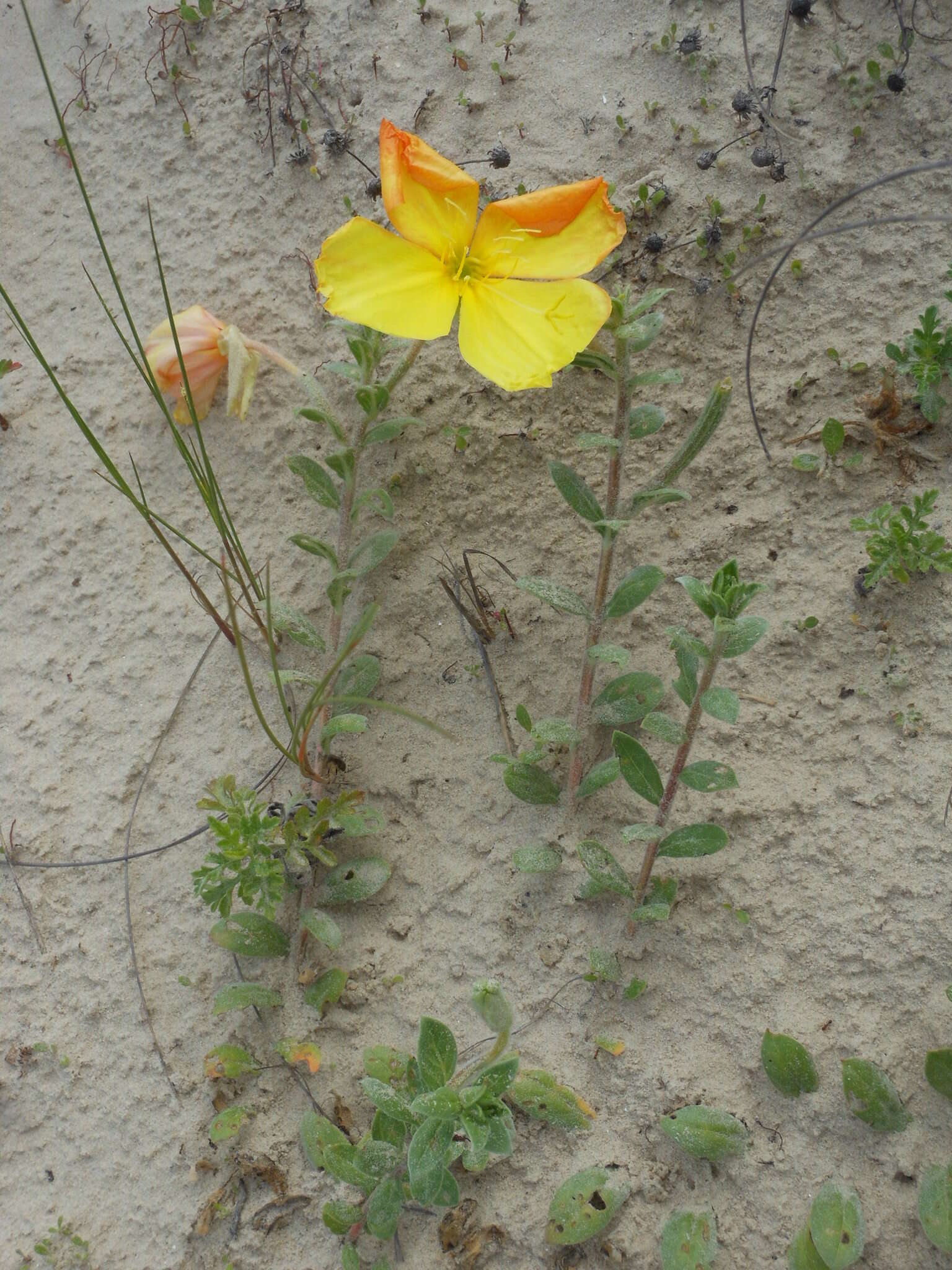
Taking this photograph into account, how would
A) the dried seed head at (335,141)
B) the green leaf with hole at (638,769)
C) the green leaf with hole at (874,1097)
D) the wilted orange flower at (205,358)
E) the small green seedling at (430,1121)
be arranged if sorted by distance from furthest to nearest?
the dried seed head at (335,141), the wilted orange flower at (205,358), the green leaf with hole at (638,769), the green leaf with hole at (874,1097), the small green seedling at (430,1121)

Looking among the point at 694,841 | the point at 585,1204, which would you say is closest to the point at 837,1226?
the point at 585,1204

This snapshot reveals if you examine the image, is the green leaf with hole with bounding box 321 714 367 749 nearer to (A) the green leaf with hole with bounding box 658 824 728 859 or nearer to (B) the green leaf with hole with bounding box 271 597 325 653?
(B) the green leaf with hole with bounding box 271 597 325 653

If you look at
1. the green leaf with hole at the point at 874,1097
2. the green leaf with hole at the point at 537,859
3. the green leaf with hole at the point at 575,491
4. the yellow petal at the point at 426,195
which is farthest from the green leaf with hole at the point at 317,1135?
the yellow petal at the point at 426,195

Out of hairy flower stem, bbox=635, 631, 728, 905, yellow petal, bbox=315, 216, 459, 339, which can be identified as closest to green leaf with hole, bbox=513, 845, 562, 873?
hairy flower stem, bbox=635, 631, 728, 905

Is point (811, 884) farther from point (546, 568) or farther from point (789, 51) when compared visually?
point (789, 51)

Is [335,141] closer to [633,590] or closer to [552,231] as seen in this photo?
[552,231]

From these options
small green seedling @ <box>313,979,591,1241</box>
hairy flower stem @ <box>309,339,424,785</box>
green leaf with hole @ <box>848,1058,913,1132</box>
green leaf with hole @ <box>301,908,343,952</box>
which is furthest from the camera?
hairy flower stem @ <box>309,339,424,785</box>

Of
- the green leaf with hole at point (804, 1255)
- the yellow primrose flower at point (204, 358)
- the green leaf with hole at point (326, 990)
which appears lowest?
the green leaf with hole at point (804, 1255)

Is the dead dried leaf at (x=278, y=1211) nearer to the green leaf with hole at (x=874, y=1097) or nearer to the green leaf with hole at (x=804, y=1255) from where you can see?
the green leaf with hole at (x=804, y=1255)
